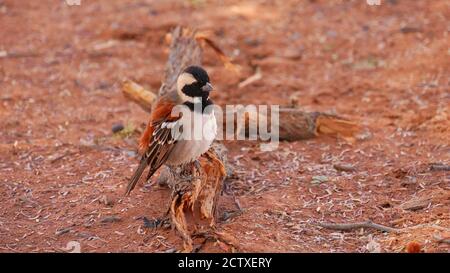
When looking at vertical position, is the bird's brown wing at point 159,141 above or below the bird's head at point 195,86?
below

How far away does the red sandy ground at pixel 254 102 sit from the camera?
18.2 ft

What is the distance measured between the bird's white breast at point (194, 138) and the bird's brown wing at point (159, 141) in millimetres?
54

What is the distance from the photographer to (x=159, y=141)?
5777 mm

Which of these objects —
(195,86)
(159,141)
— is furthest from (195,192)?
(195,86)

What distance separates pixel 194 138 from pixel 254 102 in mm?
3086

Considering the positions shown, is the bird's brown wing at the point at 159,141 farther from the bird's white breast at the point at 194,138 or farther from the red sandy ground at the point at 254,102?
the red sandy ground at the point at 254,102

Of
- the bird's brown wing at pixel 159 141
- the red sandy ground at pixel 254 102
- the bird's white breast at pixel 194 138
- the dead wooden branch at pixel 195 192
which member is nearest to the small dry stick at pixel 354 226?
the red sandy ground at pixel 254 102

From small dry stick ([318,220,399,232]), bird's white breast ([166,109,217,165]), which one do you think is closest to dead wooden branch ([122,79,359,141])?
bird's white breast ([166,109,217,165])

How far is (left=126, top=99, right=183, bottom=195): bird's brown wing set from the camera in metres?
5.74

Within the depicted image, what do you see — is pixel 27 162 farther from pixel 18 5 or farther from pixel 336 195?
pixel 18 5

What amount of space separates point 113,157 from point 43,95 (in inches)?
97.3

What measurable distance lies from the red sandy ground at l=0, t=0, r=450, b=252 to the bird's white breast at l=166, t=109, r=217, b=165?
0.45 meters

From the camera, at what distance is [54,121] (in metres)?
8.28

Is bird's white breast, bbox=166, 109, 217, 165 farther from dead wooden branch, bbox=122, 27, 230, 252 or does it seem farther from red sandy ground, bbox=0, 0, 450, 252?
red sandy ground, bbox=0, 0, 450, 252
